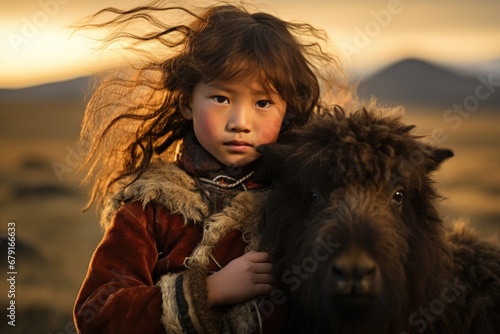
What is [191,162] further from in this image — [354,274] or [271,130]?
[354,274]

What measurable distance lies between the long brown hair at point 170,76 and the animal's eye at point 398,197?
1.13 m

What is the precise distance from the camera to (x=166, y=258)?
4.25 m

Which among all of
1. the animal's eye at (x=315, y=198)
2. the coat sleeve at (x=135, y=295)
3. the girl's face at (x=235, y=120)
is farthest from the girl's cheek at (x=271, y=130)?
the coat sleeve at (x=135, y=295)

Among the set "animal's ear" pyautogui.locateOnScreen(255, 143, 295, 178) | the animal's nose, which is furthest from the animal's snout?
"animal's ear" pyautogui.locateOnScreen(255, 143, 295, 178)

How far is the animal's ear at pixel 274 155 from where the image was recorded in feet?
13.6

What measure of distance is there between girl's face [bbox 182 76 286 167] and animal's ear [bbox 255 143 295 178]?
0.16 metres

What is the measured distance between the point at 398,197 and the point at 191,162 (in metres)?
1.36

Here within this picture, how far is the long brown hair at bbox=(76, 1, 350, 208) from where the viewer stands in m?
4.69

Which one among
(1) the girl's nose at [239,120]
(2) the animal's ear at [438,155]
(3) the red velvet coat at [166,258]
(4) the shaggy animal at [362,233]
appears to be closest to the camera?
(4) the shaggy animal at [362,233]

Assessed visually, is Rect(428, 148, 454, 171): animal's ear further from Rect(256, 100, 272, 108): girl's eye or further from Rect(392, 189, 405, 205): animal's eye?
Rect(256, 100, 272, 108): girl's eye

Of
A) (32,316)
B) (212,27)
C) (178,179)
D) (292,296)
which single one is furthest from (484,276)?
(32,316)

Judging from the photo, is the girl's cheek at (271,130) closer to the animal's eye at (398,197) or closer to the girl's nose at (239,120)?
the girl's nose at (239,120)

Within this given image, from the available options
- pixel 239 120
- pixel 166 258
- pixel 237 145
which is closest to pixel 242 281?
pixel 166 258

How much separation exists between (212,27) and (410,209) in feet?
6.14
